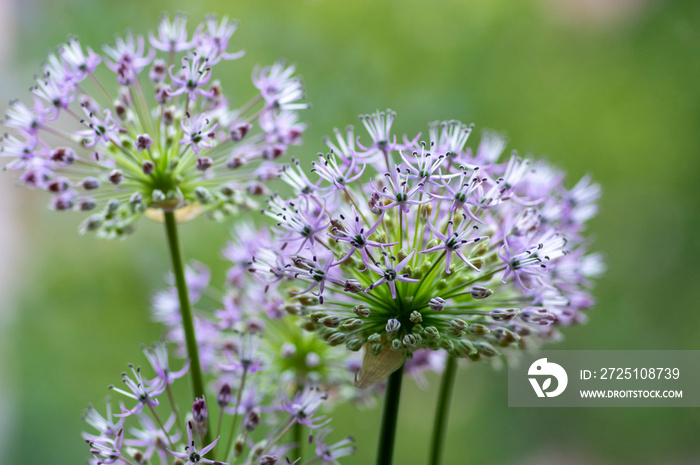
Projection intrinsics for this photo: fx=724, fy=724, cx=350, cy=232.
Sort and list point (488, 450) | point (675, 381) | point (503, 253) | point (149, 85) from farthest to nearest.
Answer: point (488, 450), point (149, 85), point (675, 381), point (503, 253)

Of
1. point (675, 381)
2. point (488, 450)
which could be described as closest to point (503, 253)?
point (675, 381)

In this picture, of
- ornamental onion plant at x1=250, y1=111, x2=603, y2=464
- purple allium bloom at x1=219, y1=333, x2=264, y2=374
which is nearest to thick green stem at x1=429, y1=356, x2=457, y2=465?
ornamental onion plant at x1=250, y1=111, x2=603, y2=464

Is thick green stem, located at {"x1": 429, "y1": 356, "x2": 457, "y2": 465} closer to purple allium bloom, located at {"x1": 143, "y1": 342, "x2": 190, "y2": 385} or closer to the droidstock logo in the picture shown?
the droidstock logo

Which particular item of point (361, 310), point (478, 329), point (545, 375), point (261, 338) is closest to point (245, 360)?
point (261, 338)

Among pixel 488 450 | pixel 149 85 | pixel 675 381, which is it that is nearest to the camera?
pixel 675 381

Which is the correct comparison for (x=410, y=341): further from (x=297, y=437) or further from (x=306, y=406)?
(x=297, y=437)

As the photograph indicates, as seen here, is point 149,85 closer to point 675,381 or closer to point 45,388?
point 45,388
